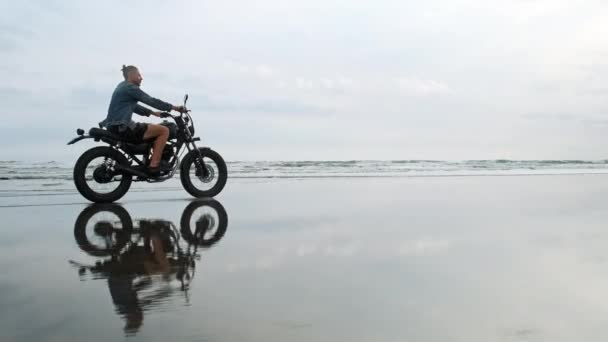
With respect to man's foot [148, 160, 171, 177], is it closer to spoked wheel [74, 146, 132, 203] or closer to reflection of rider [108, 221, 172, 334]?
spoked wheel [74, 146, 132, 203]

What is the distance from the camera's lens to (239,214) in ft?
17.5

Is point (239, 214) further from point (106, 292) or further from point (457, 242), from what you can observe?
point (106, 292)

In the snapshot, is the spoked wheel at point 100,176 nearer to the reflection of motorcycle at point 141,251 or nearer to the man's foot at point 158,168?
the man's foot at point 158,168

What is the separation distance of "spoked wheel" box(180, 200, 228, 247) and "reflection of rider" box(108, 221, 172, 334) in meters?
0.25

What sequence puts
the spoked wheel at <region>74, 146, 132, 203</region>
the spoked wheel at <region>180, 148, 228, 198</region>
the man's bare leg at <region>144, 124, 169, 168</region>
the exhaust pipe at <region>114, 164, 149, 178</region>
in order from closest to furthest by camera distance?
1. the spoked wheel at <region>74, 146, 132, 203</region>
2. the exhaust pipe at <region>114, 164, 149, 178</region>
3. the man's bare leg at <region>144, 124, 169, 168</region>
4. the spoked wheel at <region>180, 148, 228, 198</region>

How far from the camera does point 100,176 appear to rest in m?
6.83

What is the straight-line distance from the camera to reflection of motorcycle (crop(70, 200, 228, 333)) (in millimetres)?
2197

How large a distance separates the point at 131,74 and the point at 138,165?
1.30m

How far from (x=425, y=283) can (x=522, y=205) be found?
4.24 metres

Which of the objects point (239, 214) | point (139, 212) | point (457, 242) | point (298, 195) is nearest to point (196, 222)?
point (239, 214)

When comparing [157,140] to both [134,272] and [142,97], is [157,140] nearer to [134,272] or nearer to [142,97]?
[142,97]

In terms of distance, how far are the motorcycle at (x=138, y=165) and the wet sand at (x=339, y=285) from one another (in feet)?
6.89

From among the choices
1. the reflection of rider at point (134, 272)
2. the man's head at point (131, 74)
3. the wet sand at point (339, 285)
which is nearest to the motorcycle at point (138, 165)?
the man's head at point (131, 74)

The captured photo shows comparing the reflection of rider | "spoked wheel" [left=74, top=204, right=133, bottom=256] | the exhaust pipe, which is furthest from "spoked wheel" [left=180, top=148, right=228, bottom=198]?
the reflection of rider
